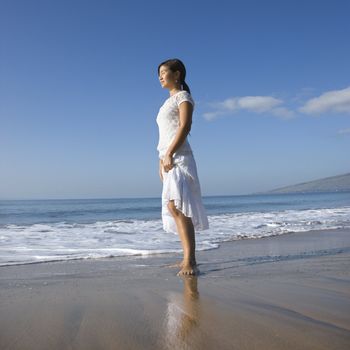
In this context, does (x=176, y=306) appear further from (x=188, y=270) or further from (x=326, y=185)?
(x=326, y=185)

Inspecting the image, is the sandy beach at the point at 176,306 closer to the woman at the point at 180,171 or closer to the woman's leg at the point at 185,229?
the woman's leg at the point at 185,229

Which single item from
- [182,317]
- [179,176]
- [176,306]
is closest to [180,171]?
[179,176]

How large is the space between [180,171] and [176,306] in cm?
157

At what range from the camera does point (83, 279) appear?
2.85 metres

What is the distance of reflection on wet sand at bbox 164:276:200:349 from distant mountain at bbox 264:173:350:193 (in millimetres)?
111215

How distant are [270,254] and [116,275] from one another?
1.95 m

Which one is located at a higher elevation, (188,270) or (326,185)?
(326,185)

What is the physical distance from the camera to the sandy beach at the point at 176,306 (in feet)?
4.63

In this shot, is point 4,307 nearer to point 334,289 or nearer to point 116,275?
point 116,275

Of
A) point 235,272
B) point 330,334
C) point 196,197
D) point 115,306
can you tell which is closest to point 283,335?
point 330,334

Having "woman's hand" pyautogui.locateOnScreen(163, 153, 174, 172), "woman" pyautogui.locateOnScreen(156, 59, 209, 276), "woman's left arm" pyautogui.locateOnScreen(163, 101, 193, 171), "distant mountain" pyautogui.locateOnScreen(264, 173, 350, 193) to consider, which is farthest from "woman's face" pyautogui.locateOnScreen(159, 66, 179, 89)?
"distant mountain" pyautogui.locateOnScreen(264, 173, 350, 193)

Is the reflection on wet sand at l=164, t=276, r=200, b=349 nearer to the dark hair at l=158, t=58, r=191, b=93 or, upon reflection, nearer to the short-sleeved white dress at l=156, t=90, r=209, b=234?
the short-sleeved white dress at l=156, t=90, r=209, b=234

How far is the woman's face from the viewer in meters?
3.59

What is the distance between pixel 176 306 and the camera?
195 centimetres
